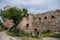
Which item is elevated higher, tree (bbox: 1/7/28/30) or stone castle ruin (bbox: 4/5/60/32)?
tree (bbox: 1/7/28/30)

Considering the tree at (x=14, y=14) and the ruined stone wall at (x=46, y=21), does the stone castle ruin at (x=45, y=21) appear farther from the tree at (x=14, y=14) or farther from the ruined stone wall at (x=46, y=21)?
the tree at (x=14, y=14)

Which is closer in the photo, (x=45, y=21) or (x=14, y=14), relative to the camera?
(x=14, y=14)

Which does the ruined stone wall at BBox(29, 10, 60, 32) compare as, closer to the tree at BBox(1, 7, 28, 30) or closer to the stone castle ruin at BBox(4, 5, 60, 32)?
the stone castle ruin at BBox(4, 5, 60, 32)

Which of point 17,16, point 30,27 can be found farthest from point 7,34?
point 30,27

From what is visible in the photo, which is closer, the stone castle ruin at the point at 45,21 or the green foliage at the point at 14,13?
the green foliage at the point at 14,13

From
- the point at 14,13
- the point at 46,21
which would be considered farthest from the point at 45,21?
the point at 14,13

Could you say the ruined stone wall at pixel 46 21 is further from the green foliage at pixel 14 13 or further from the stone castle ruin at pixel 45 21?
the green foliage at pixel 14 13

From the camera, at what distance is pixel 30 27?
65.2 ft

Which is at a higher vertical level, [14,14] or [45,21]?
[14,14]

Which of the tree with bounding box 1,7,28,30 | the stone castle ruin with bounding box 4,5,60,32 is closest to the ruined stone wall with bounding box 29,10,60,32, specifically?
the stone castle ruin with bounding box 4,5,60,32

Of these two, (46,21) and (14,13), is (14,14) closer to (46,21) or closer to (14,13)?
(14,13)

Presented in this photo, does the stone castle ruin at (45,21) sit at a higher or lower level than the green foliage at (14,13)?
lower

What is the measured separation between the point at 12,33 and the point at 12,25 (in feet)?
5.78

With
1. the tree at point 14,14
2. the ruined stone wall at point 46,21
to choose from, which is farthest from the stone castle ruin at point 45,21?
the tree at point 14,14
